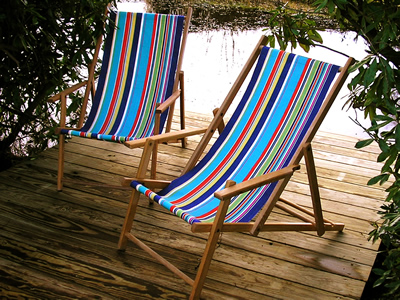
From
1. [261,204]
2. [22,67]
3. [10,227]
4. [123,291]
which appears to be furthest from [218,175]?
[22,67]

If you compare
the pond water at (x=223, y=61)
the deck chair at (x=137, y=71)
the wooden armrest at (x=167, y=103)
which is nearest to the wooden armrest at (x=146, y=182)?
the wooden armrest at (x=167, y=103)

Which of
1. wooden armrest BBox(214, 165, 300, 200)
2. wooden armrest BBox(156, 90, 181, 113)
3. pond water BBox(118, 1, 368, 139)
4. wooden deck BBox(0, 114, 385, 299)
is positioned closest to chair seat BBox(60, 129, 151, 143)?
wooden armrest BBox(156, 90, 181, 113)

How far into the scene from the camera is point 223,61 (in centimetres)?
783

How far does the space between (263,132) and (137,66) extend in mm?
1209

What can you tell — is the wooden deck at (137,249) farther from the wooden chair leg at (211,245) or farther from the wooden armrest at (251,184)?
the wooden armrest at (251,184)

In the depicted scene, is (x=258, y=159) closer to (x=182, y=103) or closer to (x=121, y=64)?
(x=182, y=103)

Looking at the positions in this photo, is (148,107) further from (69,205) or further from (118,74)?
(69,205)

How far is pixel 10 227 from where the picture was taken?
2930mm

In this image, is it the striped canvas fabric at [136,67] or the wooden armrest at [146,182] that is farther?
the striped canvas fabric at [136,67]

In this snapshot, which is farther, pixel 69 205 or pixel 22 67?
pixel 22 67

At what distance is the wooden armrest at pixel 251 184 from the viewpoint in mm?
2237

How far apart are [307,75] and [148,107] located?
1.19 m

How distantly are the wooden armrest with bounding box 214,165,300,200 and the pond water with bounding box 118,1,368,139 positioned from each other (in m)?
3.57

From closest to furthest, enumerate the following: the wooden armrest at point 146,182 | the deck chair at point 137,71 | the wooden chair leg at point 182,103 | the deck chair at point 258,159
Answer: the deck chair at point 258,159 → the wooden armrest at point 146,182 → the deck chair at point 137,71 → the wooden chair leg at point 182,103
